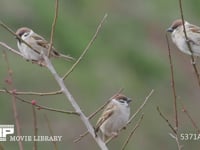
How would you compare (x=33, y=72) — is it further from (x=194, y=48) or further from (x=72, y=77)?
(x=194, y=48)

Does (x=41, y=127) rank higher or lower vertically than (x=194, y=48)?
higher

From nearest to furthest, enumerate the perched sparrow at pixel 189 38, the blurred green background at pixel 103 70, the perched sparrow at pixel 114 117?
1. the perched sparrow at pixel 189 38
2. the perched sparrow at pixel 114 117
3. the blurred green background at pixel 103 70

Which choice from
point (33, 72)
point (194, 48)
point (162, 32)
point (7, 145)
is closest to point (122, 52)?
point (162, 32)

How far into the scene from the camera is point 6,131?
11.8ft

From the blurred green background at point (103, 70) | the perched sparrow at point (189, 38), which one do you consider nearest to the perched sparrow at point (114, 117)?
the perched sparrow at point (189, 38)

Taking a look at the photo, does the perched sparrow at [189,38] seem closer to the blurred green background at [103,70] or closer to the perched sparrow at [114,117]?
the perched sparrow at [114,117]

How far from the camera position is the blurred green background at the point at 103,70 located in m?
9.29

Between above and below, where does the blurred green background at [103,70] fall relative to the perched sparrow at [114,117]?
above

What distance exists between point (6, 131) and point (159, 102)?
6266 millimetres

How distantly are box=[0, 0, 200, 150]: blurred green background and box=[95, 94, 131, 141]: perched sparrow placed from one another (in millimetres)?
4572

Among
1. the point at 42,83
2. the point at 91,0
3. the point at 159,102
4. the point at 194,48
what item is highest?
the point at 91,0

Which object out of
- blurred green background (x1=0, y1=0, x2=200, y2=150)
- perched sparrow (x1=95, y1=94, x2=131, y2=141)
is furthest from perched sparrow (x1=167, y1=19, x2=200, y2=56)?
blurred green background (x1=0, y1=0, x2=200, y2=150)

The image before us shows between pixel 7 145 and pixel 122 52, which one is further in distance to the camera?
pixel 122 52

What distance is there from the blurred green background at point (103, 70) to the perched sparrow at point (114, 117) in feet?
15.0
